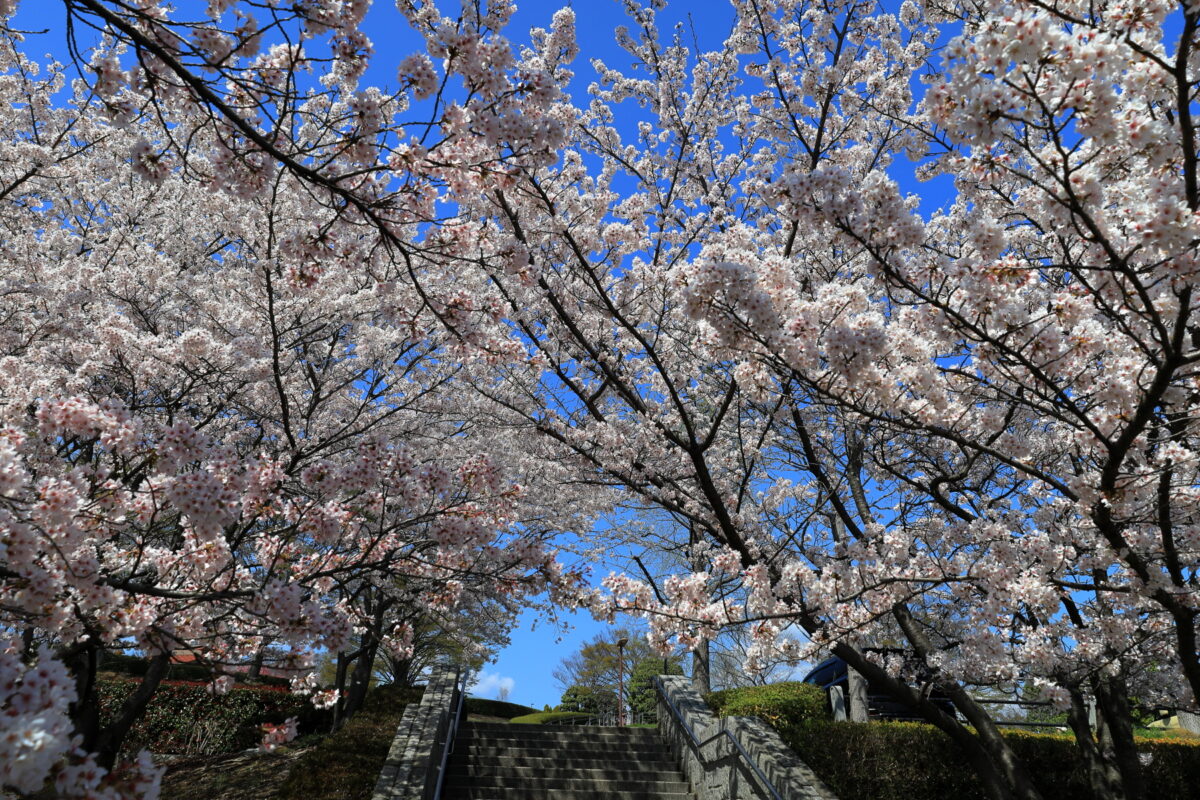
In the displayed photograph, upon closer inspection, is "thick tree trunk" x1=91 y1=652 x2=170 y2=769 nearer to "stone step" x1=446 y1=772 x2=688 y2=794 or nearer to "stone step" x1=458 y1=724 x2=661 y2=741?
"stone step" x1=446 y1=772 x2=688 y2=794

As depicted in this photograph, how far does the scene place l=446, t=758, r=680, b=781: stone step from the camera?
8.60 meters

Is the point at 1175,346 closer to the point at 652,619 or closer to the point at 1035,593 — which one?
the point at 1035,593

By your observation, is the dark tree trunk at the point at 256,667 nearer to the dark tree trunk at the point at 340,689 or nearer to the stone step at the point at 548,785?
the stone step at the point at 548,785

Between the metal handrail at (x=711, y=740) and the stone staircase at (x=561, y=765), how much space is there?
0.56m

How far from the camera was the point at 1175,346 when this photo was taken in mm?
3154

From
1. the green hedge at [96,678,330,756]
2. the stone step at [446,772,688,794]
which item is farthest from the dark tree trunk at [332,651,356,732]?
the stone step at [446,772,688,794]

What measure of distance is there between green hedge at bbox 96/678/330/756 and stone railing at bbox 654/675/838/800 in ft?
28.2

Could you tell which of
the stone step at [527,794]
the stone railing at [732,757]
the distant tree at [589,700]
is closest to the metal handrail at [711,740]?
the stone railing at [732,757]

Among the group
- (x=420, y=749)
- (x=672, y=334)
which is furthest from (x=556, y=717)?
(x=672, y=334)

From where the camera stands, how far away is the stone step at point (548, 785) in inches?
323

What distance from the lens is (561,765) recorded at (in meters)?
8.99

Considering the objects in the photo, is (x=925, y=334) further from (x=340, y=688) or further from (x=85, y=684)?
(x=340, y=688)

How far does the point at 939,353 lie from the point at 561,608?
353cm

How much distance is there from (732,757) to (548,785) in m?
2.30
